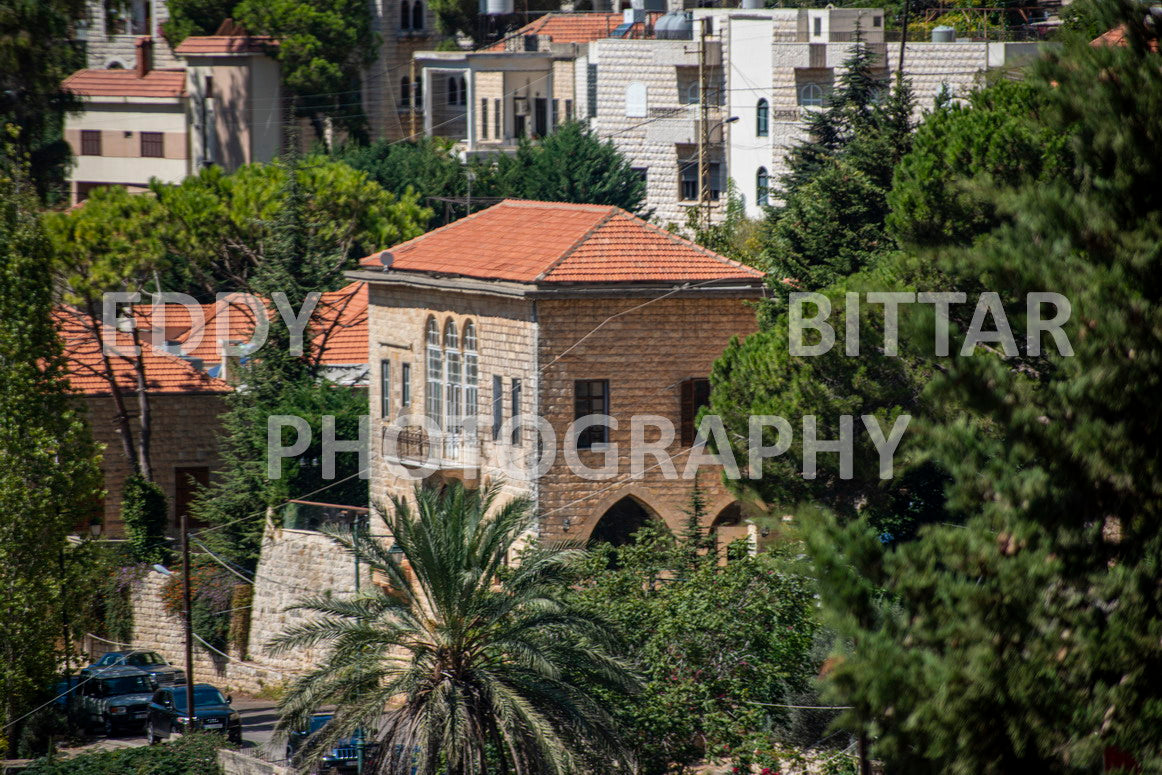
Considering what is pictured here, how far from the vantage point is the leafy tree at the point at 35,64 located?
2403 inches

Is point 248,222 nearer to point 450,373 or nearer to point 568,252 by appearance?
point 450,373

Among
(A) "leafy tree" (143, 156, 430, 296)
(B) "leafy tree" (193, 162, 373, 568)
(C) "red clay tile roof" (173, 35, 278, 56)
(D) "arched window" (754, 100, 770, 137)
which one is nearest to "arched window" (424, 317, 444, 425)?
(B) "leafy tree" (193, 162, 373, 568)

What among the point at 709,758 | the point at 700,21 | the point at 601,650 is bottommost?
the point at 709,758

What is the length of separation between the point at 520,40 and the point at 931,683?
67.7 meters

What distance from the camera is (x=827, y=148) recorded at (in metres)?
42.8

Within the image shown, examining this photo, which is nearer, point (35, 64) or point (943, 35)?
point (943, 35)

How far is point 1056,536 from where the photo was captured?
40.0 ft

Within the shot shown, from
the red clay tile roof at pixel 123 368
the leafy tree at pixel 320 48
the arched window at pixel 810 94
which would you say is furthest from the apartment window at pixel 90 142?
the arched window at pixel 810 94

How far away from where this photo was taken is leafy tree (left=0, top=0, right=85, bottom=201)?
6103 centimetres

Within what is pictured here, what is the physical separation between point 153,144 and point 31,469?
4539cm

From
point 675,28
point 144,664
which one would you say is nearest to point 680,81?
point 675,28

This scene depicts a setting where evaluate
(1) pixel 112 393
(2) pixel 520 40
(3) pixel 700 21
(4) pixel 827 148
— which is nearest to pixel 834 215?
(4) pixel 827 148

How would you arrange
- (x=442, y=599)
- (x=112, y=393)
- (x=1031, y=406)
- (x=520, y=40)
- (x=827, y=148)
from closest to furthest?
(x=1031, y=406)
(x=442, y=599)
(x=827, y=148)
(x=112, y=393)
(x=520, y=40)

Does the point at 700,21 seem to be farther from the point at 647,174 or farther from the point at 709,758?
the point at 709,758
